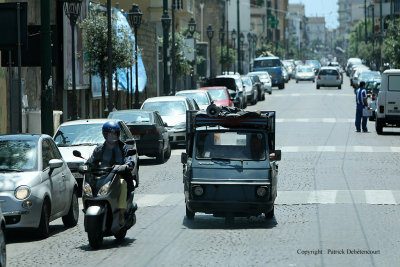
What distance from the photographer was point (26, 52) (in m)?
25.0

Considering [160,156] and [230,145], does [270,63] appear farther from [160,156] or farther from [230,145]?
[230,145]

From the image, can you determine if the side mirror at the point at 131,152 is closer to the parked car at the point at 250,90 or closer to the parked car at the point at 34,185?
the parked car at the point at 34,185

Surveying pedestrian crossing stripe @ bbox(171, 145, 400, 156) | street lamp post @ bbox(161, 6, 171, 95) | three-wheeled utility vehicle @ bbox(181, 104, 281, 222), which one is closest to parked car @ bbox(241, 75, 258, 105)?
street lamp post @ bbox(161, 6, 171, 95)

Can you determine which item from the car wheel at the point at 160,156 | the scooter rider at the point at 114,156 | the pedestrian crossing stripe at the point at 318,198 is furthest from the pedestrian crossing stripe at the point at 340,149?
the scooter rider at the point at 114,156

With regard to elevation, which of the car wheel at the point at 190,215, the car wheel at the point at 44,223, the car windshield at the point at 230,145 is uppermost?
the car windshield at the point at 230,145

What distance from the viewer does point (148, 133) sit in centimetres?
2848

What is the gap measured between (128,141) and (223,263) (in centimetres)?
858

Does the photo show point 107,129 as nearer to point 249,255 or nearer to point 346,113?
point 249,255

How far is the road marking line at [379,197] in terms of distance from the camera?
63.6 feet

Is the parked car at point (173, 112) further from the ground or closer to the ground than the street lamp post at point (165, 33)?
closer to the ground

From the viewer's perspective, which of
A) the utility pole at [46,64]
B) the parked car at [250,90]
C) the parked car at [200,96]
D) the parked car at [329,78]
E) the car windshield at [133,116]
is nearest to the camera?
the utility pole at [46,64]

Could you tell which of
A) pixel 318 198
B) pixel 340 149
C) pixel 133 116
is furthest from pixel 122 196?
pixel 340 149

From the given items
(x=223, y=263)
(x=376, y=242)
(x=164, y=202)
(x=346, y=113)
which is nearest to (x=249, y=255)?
(x=223, y=263)

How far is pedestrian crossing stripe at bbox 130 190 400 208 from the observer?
64.1ft
